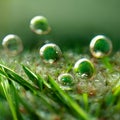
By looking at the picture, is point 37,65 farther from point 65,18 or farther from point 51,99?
point 65,18

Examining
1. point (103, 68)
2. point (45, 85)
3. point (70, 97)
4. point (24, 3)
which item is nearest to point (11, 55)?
point (103, 68)

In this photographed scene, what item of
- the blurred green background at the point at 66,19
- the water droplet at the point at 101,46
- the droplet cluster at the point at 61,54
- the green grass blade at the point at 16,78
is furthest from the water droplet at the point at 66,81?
the blurred green background at the point at 66,19

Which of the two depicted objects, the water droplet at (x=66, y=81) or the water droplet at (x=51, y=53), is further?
the water droplet at (x=51, y=53)

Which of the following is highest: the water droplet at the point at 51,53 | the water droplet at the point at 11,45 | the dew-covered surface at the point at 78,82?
the water droplet at the point at 11,45

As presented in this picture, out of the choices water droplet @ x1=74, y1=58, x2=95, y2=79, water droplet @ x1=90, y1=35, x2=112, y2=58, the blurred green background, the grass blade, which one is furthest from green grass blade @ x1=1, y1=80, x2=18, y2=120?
the blurred green background

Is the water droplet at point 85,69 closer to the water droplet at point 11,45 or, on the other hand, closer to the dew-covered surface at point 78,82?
the dew-covered surface at point 78,82

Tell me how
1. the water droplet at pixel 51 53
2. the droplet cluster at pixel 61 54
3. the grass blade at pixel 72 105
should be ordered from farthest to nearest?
the water droplet at pixel 51 53
the droplet cluster at pixel 61 54
the grass blade at pixel 72 105

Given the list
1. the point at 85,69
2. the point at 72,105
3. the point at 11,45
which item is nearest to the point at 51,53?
the point at 85,69
